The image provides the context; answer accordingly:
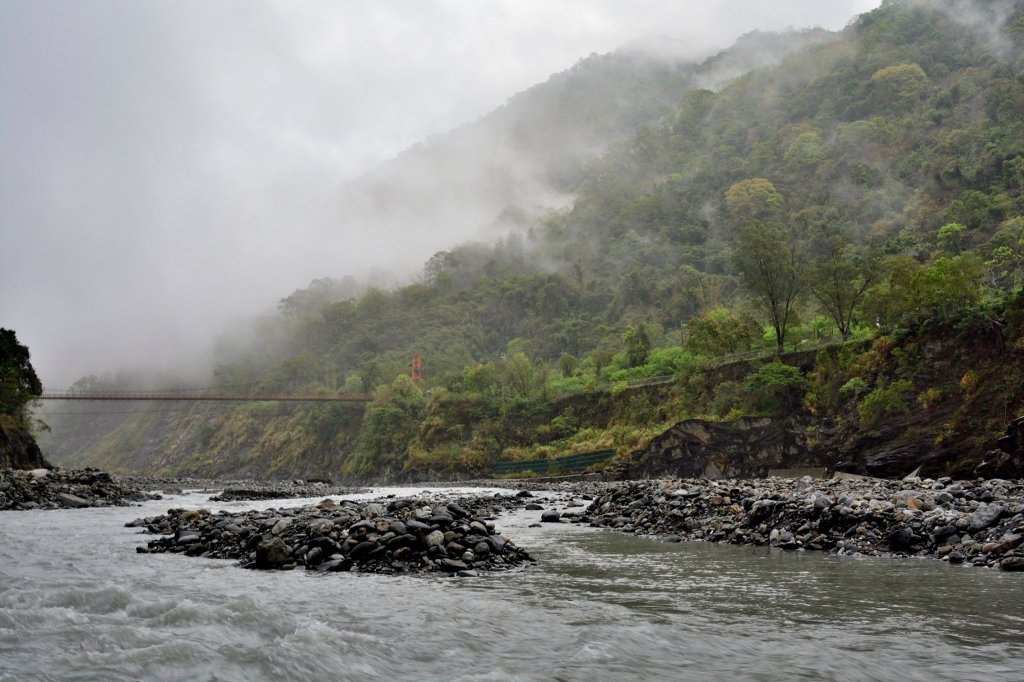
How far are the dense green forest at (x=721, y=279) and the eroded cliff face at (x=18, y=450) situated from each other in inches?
1461

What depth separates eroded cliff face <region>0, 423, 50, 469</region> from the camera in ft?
152

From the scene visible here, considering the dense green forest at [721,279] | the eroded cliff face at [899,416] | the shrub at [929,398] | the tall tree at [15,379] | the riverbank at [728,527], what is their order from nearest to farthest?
the riverbank at [728,527]
the eroded cliff face at [899,416]
the shrub at [929,398]
the dense green forest at [721,279]
the tall tree at [15,379]

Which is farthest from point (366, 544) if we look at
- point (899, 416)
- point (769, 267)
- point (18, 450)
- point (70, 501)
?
point (18, 450)

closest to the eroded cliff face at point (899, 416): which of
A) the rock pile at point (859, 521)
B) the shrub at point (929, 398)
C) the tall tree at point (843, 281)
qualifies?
the shrub at point (929, 398)

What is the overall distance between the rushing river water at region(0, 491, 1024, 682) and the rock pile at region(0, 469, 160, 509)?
53.8 feet

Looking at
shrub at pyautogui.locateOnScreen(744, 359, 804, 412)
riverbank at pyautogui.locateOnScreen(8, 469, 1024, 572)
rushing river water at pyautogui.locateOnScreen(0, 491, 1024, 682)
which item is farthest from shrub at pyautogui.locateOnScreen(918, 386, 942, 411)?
rushing river water at pyautogui.locateOnScreen(0, 491, 1024, 682)

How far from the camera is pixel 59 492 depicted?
26797 millimetres

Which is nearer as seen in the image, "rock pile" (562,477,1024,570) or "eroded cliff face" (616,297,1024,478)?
"rock pile" (562,477,1024,570)

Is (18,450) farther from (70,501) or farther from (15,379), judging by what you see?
(70,501)

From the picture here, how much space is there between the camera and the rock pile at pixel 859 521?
35.4 ft

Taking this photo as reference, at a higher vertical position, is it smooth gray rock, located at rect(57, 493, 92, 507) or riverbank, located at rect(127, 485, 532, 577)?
riverbank, located at rect(127, 485, 532, 577)

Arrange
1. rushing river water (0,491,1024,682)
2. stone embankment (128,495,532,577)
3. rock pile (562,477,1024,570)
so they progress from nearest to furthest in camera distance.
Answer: rushing river water (0,491,1024,682)
stone embankment (128,495,532,577)
rock pile (562,477,1024,570)

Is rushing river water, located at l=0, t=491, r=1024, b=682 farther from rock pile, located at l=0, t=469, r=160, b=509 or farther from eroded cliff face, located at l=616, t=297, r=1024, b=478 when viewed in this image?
eroded cliff face, located at l=616, t=297, r=1024, b=478

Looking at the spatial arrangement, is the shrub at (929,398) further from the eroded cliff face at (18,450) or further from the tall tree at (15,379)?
the tall tree at (15,379)
